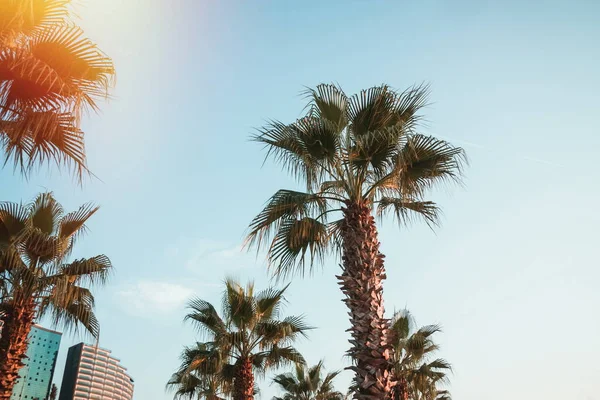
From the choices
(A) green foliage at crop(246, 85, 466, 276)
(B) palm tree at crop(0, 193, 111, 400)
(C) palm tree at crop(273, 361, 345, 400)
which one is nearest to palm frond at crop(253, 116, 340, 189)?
(A) green foliage at crop(246, 85, 466, 276)

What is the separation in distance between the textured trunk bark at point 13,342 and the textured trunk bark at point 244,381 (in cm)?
596

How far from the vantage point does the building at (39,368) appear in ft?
422

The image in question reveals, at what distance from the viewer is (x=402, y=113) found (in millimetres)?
8359

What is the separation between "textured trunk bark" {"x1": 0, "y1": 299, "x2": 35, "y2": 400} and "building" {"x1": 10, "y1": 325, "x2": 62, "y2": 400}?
465ft

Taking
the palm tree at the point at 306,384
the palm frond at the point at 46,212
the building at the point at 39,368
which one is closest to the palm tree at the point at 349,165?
the palm frond at the point at 46,212

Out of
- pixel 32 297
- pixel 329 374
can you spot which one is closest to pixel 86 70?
pixel 32 297

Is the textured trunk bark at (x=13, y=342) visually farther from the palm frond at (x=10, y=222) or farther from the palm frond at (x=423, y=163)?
the palm frond at (x=423, y=163)

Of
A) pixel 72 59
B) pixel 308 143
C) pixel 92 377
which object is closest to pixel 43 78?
pixel 72 59

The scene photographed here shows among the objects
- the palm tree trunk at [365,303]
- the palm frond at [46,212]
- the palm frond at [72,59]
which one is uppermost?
the palm frond at [46,212]

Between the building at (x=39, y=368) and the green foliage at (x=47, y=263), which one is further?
the building at (x=39, y=368)

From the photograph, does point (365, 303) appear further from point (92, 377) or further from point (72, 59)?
point (92, 377)

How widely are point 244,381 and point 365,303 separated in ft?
24.7

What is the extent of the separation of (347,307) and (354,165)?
274 cm

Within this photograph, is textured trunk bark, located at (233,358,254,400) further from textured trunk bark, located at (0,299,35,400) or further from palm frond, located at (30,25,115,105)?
palm frond, located at (30,25,115,105)
